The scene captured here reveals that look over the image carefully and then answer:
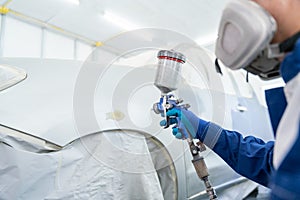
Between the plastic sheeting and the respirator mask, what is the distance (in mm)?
617

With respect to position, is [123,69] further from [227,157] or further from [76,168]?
[227,157]

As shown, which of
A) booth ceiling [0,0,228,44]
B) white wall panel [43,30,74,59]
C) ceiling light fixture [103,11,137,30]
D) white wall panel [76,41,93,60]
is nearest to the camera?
booth ceiling [0,0,228,44]

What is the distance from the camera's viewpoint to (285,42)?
56 centimetres

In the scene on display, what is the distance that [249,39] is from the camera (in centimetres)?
57

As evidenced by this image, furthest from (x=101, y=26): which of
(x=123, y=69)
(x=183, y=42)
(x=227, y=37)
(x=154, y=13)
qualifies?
(x=227, y=37)

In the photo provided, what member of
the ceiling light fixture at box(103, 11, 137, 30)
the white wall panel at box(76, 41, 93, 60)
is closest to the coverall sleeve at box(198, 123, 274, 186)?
the ceiling light fixture at box(103, 11, 137, 30)

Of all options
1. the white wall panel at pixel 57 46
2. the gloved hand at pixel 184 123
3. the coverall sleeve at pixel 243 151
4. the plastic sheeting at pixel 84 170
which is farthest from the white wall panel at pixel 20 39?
the coverall sleeve at pixel 243 151

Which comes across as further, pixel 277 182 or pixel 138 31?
pixel 138 31

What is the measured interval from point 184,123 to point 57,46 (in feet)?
12.9

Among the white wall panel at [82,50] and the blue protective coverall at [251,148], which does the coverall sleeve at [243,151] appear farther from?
the white wall panel at [82,50]

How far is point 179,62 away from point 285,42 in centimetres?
44

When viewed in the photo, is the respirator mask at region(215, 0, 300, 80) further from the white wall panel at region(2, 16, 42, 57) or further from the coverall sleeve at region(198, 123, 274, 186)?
the white wall panel at region(2, 16, 42, 57)

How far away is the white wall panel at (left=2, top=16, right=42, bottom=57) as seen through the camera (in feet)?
12.7

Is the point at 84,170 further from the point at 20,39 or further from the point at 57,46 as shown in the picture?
the point at 57,46
